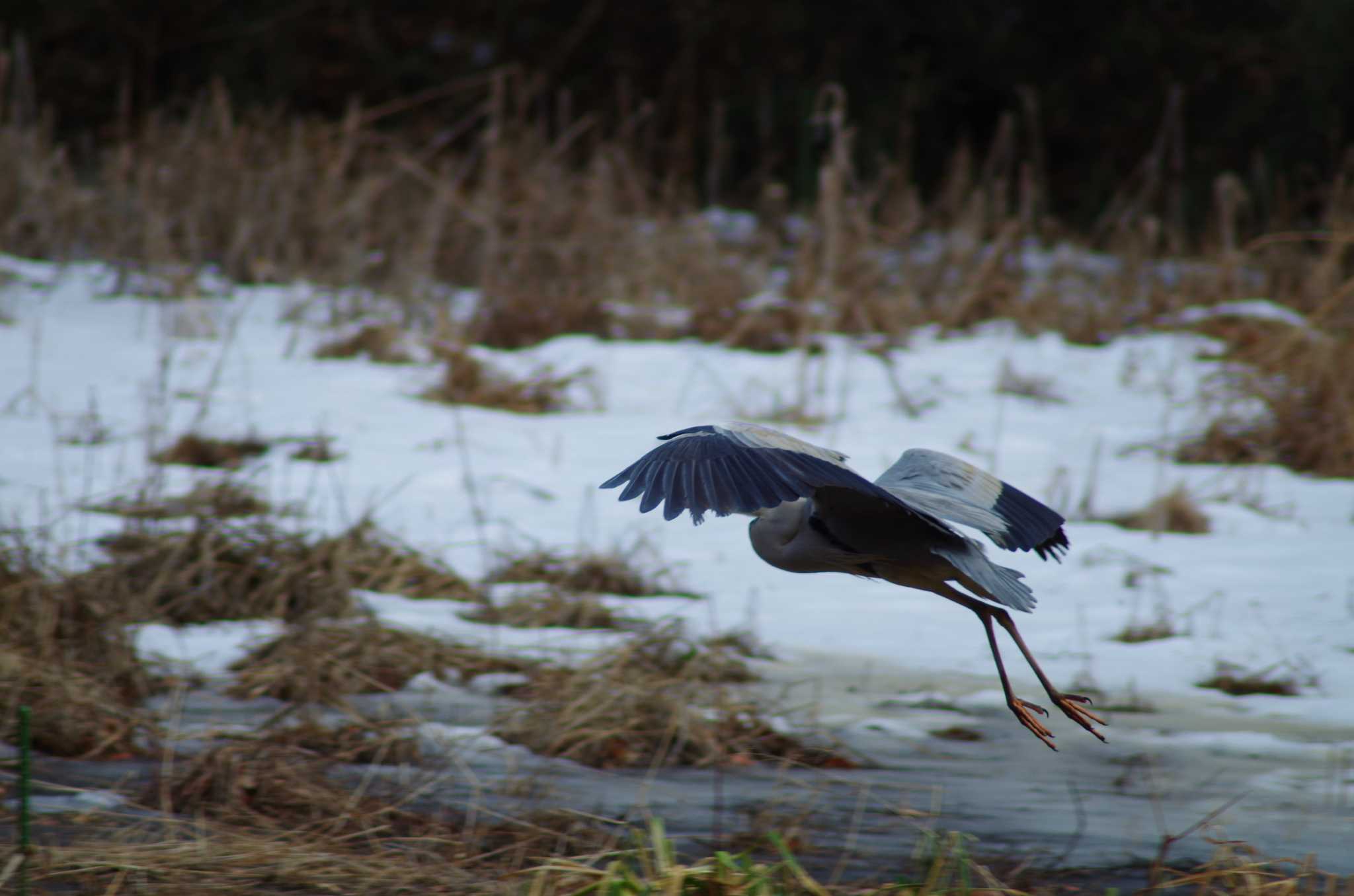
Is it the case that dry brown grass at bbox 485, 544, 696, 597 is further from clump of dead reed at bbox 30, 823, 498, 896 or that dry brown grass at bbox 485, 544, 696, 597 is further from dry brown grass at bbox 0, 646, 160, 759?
clump of dead reed at bbox 30, 823, 498, 896

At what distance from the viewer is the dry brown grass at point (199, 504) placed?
457 centimetres

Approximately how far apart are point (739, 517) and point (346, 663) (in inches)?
93.9

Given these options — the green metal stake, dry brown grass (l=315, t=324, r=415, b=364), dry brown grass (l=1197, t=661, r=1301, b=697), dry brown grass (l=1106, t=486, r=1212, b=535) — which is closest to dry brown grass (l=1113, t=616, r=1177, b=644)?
dry brown grass (l=1197, t=661, r=1301, b=697)

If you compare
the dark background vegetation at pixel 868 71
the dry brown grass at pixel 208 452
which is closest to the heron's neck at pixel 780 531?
the dry brown grass at pixel 208 452

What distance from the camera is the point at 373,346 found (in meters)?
7.48

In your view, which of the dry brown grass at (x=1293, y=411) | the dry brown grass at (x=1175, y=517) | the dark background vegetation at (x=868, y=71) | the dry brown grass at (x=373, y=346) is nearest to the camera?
the dry brown grass at (x=1175, y=517)

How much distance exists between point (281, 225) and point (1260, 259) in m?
6.62

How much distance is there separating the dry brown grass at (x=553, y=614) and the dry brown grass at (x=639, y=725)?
0.65 metres

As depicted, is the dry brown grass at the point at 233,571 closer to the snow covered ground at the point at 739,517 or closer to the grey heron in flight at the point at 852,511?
the snow covered ground at the point at 739,517

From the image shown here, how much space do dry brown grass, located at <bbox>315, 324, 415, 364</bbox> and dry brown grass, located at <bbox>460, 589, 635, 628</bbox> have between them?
10.2 feet

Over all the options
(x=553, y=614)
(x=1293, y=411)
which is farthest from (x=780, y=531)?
(x=1293, y=411)

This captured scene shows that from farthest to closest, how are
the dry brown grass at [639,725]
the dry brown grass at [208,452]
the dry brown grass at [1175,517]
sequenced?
the dry brown grass at [208,452] → the dry brown grass at [1175,517] → the dry brown grass at [639,725]

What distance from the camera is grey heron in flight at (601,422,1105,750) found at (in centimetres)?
229

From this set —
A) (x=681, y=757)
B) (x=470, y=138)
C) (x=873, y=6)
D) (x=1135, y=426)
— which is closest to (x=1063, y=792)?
(x=681, y=757)
